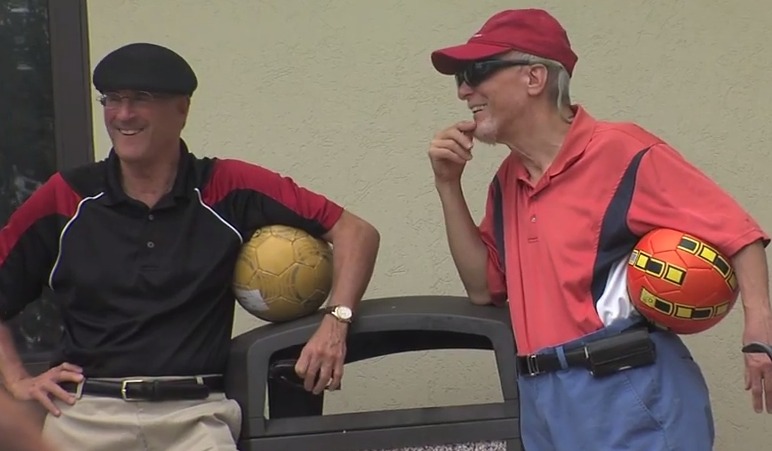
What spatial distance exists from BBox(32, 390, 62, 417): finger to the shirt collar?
1.73 feet

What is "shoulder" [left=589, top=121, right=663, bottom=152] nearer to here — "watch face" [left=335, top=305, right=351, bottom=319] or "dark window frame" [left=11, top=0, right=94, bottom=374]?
"watch face" [left=335, top=305, right=351, bottom=319]

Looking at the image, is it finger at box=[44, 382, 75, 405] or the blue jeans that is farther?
finger at box=[44, 382, 75, 405]

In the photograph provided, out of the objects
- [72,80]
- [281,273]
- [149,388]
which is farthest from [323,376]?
[72,80]

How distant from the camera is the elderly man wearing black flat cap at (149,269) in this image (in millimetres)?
3287

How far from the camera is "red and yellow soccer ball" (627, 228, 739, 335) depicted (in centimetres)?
285

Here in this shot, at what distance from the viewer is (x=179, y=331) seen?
3.34 meters

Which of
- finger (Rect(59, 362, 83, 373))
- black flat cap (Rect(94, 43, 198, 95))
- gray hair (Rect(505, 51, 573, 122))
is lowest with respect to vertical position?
finger (Rect(59, 362, 83, 373))

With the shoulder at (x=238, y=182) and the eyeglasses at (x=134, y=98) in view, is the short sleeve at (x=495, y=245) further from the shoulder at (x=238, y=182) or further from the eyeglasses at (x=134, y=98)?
the eyeglasses at (x=134, y=98)

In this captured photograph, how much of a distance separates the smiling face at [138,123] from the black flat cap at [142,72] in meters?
0.04

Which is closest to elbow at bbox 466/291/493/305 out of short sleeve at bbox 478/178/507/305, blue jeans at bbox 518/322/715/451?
short sleeve at bbox 478/178/507/305

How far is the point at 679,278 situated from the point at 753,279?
0.18 metres

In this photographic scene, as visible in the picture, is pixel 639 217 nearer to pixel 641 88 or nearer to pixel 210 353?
pixel 210 353

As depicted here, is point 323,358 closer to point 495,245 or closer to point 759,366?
point 495,245

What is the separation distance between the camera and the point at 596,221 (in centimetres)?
301
